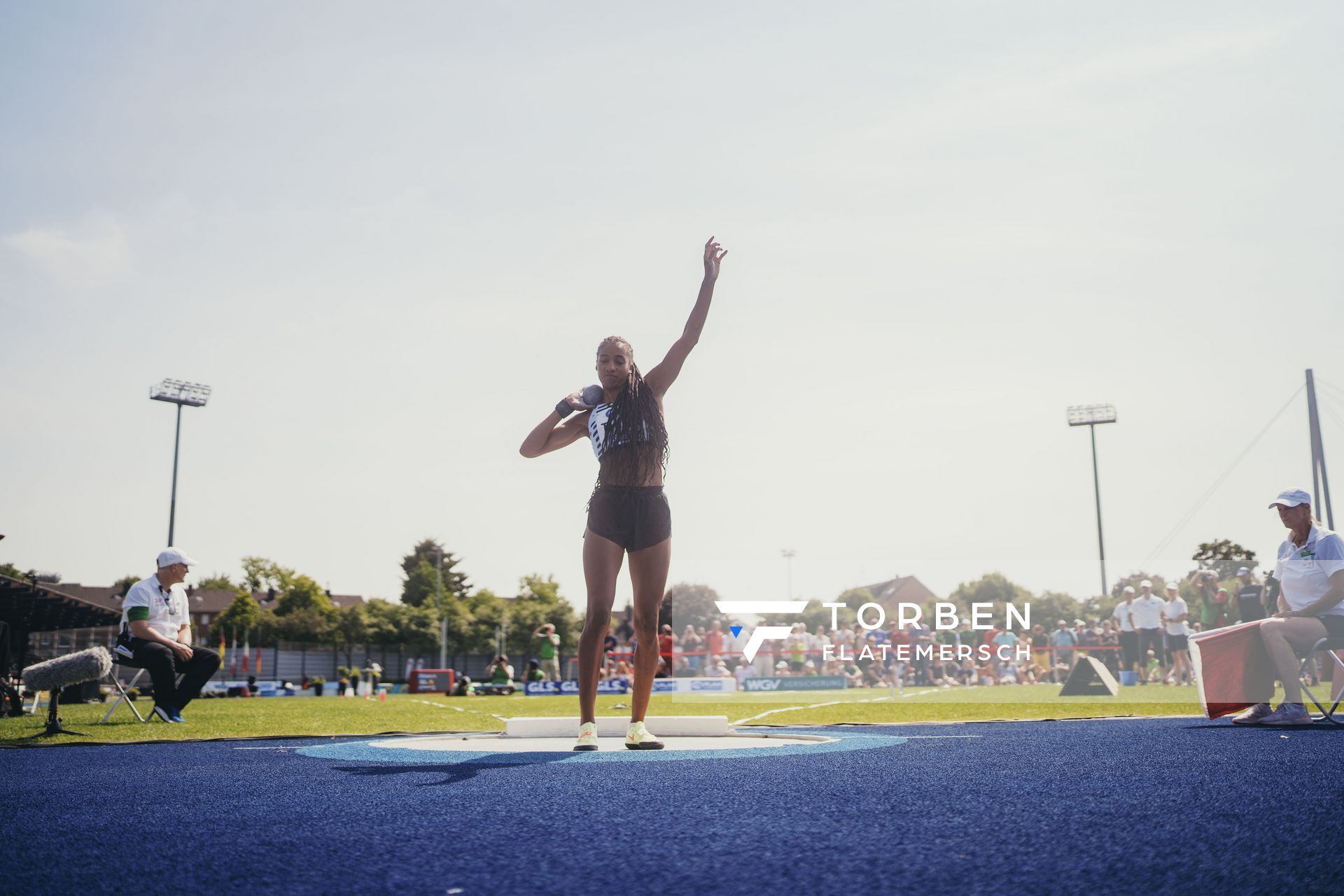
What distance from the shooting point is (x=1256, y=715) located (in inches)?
250

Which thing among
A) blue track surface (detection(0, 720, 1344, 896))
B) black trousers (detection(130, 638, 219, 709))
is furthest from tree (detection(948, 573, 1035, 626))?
blue track surface (detection(0, 720, 1344, 896))

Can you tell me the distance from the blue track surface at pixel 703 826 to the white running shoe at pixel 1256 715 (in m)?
2.61

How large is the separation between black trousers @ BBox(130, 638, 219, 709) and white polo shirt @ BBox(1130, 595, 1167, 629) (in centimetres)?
1593

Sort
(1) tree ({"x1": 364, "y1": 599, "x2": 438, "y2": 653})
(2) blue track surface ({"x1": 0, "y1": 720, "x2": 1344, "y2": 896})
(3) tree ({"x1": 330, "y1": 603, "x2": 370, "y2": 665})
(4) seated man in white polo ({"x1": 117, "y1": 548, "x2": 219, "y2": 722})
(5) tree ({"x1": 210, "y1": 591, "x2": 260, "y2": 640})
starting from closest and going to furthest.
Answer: (2) blue track surface ({"x1": 0, "y1": 720, "x2": 1344, "y2": 896}) → (4) seated man in white polo ({"x1": 117, "y1": 548, "x2": 219, "y2": 722}) → (1) tree ({"x1": 364, "y1": 599, "x2": 438, "y2": 653}) → (3) tree ({"x1": 330, "y1": 603, "x2": 370, "y2": 665}) → (5) tree ({"x1": 210, "y1": 591, "x2": 260, "y2": 640})

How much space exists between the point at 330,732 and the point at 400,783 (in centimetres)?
431

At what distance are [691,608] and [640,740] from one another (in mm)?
23408

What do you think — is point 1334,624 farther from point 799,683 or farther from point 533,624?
point 533,624

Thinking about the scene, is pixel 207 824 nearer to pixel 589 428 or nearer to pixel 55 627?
pixel 589 428

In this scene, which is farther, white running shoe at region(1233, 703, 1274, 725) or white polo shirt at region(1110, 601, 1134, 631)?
white polo shirt at region(1110, 601, 1134, 631)

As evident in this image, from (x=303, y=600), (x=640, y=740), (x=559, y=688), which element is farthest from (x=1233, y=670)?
(x=303, y=600)

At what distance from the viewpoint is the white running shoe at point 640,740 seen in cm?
498

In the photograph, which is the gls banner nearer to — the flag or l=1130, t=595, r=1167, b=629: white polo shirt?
l=1130, t=595, r=1167, b=629: white polo shirt

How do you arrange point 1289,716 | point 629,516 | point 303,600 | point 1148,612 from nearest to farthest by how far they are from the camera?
point 629,516, point 1289,716, point 1148,612, point 303,600

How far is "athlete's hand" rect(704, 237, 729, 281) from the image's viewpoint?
5.52m
